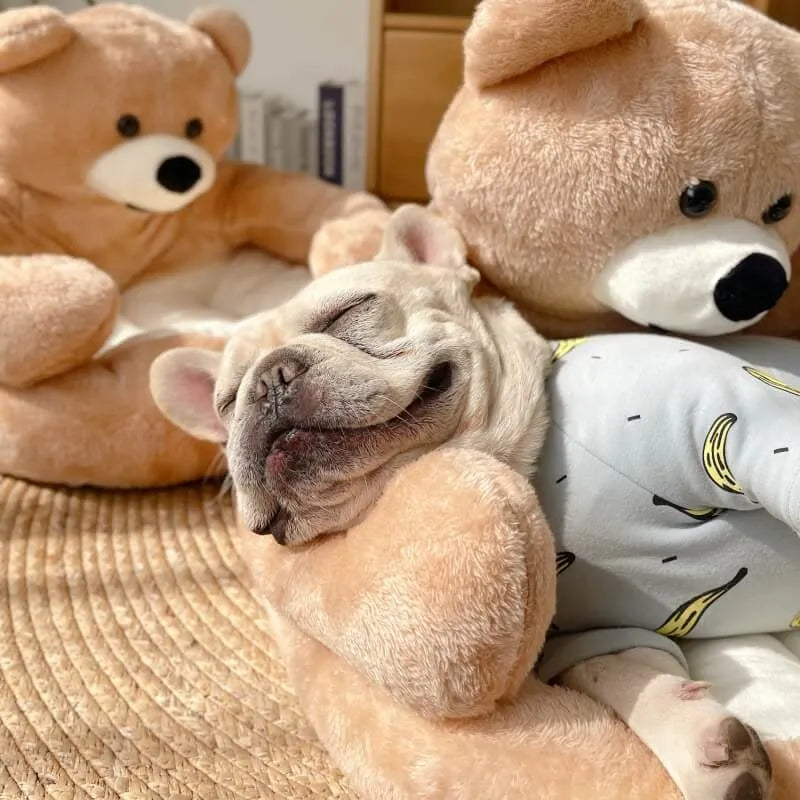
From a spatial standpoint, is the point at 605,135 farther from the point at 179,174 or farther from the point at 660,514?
the point at 179,174

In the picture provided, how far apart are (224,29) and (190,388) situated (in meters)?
0.66

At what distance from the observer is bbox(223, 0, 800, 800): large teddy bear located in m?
0.60

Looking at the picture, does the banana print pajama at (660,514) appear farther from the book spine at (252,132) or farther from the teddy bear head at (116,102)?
the book spine at (252,132)

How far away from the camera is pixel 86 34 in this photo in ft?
3.94

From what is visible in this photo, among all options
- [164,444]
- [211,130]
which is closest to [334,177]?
[211,130]

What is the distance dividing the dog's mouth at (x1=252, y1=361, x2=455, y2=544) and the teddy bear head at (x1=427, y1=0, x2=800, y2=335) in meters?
0.22

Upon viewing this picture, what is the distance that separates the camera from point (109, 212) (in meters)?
1.28

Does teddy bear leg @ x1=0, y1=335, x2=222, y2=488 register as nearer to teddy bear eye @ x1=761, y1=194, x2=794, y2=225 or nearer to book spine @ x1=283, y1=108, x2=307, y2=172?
teddy bear eye @ x1=761, y1=194, x2=794, y2=225

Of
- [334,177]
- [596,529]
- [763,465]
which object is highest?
[763,465]

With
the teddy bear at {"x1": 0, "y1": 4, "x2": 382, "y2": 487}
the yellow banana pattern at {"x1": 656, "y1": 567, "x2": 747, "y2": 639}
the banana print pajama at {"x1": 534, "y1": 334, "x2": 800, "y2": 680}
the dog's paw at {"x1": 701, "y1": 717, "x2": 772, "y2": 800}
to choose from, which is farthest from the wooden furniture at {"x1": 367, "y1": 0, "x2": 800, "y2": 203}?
the dog's paw at {"x1": 701, "y1": 717, "x2": 772, "y2": 800}

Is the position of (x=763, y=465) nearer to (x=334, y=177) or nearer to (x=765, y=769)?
(x=765, y=769)

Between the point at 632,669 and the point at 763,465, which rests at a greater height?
the point at 763,465

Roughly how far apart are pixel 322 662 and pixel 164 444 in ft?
1.54

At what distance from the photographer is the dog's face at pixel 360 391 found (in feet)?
2.22
